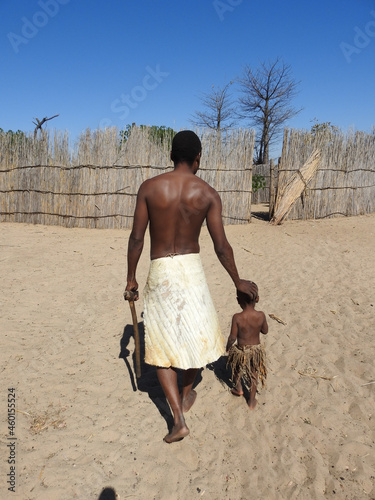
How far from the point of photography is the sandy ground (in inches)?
79.9

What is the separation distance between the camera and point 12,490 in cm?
189

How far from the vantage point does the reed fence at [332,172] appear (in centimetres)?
914

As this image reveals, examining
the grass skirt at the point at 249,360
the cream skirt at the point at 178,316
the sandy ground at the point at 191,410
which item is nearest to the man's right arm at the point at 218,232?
the cream skirt at the point at 178,316

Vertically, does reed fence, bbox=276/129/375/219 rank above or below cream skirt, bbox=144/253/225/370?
above

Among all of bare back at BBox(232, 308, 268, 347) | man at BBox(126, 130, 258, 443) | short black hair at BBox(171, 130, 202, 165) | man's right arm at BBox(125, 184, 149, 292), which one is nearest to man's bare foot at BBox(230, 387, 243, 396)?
bare back at BBox(232, 308, 268, 347)

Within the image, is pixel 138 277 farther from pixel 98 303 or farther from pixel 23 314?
pixel 23 314

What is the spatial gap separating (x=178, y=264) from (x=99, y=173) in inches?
283

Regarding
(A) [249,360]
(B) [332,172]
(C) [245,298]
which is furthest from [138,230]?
(B) [332,172]

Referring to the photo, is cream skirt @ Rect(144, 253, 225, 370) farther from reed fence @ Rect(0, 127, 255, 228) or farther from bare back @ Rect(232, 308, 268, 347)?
reed fence @ Rect(0, 127, 255, 228)

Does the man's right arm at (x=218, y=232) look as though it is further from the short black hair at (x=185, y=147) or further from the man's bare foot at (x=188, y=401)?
the man's bare foot at (x=188, y=401)

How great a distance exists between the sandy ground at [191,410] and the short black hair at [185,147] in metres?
1.70

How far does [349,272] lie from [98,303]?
3.76 metres

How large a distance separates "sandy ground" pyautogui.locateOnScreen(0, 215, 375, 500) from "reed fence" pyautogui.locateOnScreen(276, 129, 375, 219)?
4.45 metres

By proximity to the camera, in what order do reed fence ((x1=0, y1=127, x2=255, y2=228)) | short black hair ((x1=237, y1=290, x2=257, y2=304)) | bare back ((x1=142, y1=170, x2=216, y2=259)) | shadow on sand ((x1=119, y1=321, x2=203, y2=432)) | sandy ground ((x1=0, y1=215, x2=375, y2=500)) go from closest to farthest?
sandy ground ((x1=0, y1=215, x2=375, y2=500)) → bare back ((x1=142, y1=170, x2=216, y2=259)) → short black hair ((x1=237, y1=290, x2=257, y2=304)) → shadow on sand ((x1=119, y1=321, x2=203, y2=432)) → reed fence ((x1=0, y1=127, x2=255, y2=228))
